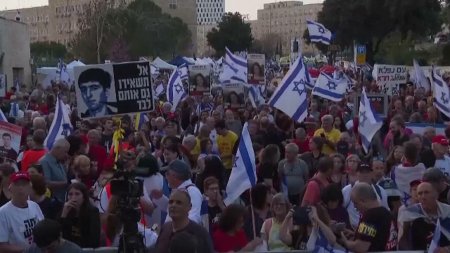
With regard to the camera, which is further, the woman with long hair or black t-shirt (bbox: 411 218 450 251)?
the woman with long hair

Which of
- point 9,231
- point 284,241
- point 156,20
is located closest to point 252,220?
point 284,241

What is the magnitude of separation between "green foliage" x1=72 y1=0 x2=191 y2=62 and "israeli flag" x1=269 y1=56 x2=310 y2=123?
45.7 m

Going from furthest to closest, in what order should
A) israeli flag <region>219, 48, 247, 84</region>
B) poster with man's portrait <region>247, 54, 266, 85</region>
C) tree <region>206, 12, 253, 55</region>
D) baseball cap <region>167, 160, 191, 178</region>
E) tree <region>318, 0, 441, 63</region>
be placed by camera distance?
tree <region>206, 12, 253, 55</region> < tree <region>318, 0, 441, 63</region> < poster with man's portrait <region>247, 54, 266, 85</region> < israeli flag <region>219, 48, 247, 84</region> < baseball cap <region>167, 160, 191, 178</region>

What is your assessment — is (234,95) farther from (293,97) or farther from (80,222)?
(80,222)

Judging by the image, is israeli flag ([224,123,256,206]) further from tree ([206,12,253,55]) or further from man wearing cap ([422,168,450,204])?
tree ([206,12,253,55])

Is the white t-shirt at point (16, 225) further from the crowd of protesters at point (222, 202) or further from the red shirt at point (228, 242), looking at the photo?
the red shirt at point (228, 242)

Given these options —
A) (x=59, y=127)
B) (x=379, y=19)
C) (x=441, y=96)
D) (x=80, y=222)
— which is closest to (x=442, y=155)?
(x=80, y=222)

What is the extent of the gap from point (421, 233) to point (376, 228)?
1.52ft

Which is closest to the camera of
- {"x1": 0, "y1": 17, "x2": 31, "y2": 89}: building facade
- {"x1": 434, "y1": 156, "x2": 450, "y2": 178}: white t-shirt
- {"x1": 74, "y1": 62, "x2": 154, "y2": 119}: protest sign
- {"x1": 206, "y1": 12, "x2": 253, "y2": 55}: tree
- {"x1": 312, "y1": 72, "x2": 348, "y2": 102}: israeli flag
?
{"x1": 74, "y1": 62, "x2": 154, "y2": 119}: protest sign

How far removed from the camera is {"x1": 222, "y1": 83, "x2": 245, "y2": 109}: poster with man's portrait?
1989 cm

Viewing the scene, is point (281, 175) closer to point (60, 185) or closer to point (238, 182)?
point (238, 182)

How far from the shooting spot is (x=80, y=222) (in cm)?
760

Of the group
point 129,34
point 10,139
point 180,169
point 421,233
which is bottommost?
point 421,233

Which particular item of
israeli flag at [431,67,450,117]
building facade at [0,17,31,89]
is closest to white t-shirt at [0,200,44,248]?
israeli flag at [431,67,450,117]
